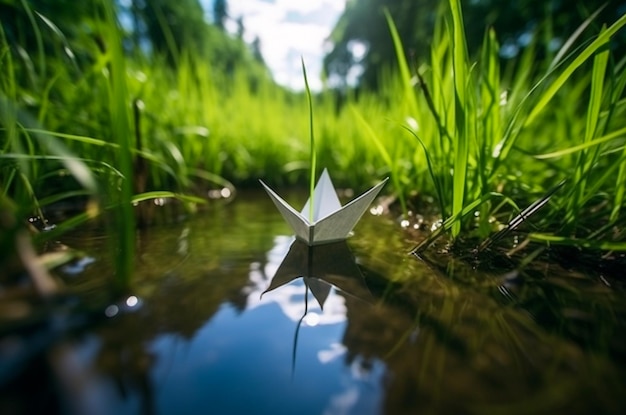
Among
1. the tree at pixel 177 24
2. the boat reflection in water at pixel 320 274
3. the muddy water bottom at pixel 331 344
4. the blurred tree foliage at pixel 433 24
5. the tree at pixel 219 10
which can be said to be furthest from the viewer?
the tree at pixel 219 10

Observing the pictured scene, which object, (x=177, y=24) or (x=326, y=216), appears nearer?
(x=326, y=216)

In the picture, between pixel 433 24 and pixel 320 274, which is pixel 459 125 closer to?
pixel 320 274

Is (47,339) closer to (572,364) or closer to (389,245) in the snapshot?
(572,364)

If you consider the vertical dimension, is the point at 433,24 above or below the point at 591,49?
above

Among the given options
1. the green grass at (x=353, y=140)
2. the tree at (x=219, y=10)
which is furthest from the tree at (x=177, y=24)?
the green grass at (x=353, y=140)

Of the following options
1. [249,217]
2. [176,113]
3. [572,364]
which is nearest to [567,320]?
[572,364]

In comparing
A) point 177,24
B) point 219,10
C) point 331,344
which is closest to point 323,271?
point 331,344

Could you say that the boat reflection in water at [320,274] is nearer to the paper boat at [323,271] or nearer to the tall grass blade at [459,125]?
the paper boat at [323,271]
